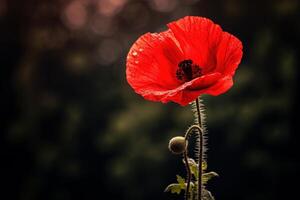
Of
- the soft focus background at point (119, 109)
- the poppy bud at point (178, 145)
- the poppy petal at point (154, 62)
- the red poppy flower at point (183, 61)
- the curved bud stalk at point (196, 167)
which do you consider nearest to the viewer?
the curved bud stalk at point (196, 167)

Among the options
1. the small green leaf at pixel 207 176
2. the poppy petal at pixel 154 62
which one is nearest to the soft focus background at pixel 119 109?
the poppy petal at pixel 154 62

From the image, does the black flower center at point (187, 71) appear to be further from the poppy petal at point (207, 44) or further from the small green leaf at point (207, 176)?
the small green leaf at point (207, 176)

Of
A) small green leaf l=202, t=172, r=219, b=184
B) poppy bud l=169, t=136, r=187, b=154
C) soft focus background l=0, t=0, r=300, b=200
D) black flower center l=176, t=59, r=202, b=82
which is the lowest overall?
small green leaf l=202, t=172, r=219, b=184

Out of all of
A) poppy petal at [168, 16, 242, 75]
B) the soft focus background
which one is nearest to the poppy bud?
poppy petal at [168, 16, 242, 75]

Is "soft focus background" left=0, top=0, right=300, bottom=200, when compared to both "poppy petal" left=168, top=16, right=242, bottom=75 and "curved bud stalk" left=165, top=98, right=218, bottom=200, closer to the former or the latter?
"poppy petal" left=168, top=16, right=242, bottom=75

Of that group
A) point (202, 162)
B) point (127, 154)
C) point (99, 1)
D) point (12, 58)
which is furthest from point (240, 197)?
point (202, 162)

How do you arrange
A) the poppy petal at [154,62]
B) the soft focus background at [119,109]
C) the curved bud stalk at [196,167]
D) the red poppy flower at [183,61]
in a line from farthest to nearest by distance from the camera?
the soft focus background at [119,109] < the poppy petal at [154,62] < the red poppy flower at [183,61] < the curved bud stalk at [196,167]

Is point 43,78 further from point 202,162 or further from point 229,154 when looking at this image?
point 202,162
